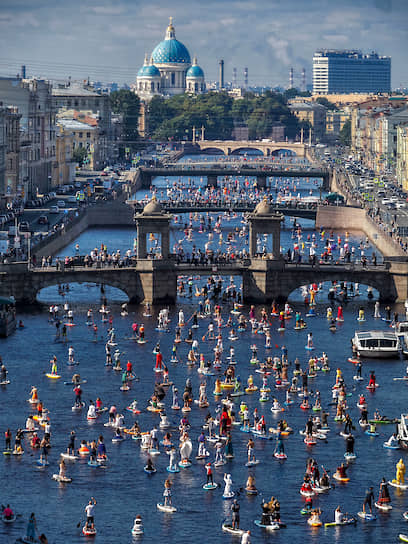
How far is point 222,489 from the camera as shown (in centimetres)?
7112

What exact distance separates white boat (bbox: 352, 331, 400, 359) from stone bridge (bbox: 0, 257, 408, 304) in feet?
59.9

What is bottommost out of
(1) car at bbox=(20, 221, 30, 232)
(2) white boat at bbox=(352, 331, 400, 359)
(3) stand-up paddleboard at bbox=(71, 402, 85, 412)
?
(3) stand-up paddleboard at bbox=(71, 402, 85, 412)

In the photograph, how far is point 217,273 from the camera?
117 metres

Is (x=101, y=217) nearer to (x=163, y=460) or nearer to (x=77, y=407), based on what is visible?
(x=77, y=407)

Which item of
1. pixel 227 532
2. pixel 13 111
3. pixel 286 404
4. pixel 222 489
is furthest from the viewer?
pixel 13 111

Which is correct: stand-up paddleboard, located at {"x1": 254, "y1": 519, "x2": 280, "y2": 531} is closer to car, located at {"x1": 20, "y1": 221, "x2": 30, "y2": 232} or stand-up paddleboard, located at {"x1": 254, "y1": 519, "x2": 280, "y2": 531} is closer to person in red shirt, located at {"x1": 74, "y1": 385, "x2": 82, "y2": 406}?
person in red shirt, located at {"x1": 74, "y1": 385, "x2": 82, "y2": 406}

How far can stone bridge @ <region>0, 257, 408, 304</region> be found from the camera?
114938 mm

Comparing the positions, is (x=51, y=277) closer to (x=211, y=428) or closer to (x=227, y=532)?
(x=211, y=428)

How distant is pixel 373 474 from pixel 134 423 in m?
13.4

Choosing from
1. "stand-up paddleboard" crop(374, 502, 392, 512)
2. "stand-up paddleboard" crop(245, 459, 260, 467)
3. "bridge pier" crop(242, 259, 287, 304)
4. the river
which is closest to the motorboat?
the river

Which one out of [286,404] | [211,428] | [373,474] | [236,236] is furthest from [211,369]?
[236,236]

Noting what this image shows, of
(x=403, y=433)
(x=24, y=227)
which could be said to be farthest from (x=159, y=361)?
(x=24, y=227)

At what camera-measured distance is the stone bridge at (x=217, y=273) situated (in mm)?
114938

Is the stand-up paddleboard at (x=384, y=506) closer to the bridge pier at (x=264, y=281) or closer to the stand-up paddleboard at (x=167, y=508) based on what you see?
the stand-up paddleboard at (x=167, y=508)
